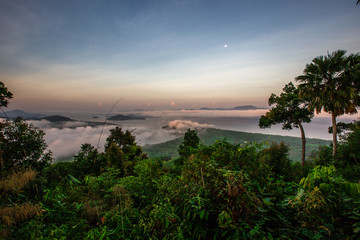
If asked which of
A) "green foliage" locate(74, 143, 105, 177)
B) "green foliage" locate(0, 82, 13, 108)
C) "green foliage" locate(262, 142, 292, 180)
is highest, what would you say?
"green foliage" locate(0, 82, 13, 108)

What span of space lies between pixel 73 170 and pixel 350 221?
2216 centimetres

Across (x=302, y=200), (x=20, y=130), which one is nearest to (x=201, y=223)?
(x=302, y=200)

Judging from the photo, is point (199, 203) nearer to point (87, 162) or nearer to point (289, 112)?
point (289, 112)

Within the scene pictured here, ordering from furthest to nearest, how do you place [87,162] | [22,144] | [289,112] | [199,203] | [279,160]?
[87,162] → [289,112] → [22,144] → [279,160] → [199,203]

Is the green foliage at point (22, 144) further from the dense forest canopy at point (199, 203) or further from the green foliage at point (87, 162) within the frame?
the dense forest canopy at point (199, 203)

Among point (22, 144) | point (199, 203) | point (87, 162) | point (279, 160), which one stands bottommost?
point (87, 162)

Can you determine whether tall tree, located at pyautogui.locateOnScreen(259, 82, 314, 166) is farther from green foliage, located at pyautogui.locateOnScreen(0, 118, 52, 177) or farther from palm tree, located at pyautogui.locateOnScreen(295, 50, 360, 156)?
green foliage, located at pyautogui.locateOnScreen(0, 118, 52, 177)

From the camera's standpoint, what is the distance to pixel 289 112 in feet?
48.8

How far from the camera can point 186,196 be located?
6.56ft

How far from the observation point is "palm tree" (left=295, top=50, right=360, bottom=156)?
10352 millimetres

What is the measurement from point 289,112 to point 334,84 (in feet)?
14.2

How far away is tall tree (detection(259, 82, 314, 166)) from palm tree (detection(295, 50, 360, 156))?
1944 millimetres

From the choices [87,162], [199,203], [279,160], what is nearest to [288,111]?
[279,160]

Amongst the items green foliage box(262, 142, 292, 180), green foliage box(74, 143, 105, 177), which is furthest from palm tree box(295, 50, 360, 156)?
green foliage box(74, 143, 105, 177)
